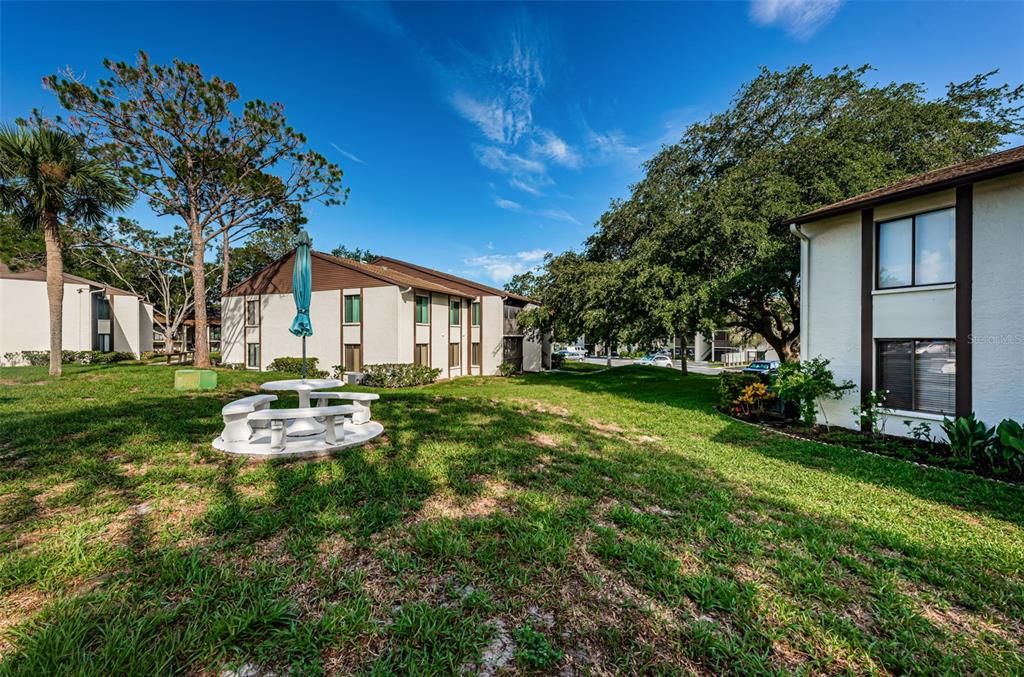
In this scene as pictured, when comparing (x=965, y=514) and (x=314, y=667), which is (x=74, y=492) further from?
(x=965, y=514)

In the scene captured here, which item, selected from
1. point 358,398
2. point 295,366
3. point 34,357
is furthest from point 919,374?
point 34,357

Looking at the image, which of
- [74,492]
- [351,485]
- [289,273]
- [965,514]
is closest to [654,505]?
[351,485]

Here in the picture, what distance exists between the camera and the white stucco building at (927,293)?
267 inches

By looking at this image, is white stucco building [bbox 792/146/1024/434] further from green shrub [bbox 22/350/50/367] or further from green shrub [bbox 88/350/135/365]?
green shrub [bbox 22/350/50/367]

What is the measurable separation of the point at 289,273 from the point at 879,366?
24.3m

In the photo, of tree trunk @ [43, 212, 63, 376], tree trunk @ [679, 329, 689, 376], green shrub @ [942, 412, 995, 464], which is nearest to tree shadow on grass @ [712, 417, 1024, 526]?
green shrub @ [942, 412, 995, 464]

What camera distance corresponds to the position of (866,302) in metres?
8.37

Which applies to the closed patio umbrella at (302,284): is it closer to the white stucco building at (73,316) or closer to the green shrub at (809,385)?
the green shrub at (809,385)

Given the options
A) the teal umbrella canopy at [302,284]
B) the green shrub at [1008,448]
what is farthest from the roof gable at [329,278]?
the green shrub at [1008,448]

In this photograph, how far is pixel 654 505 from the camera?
4.34 metres

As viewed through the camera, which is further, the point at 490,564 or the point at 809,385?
the point at 809,385

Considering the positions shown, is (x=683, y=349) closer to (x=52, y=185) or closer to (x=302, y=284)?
(x=302, y=284)

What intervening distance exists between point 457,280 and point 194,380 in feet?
51.5

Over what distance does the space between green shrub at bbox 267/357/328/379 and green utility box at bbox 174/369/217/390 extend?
5.95 metres
